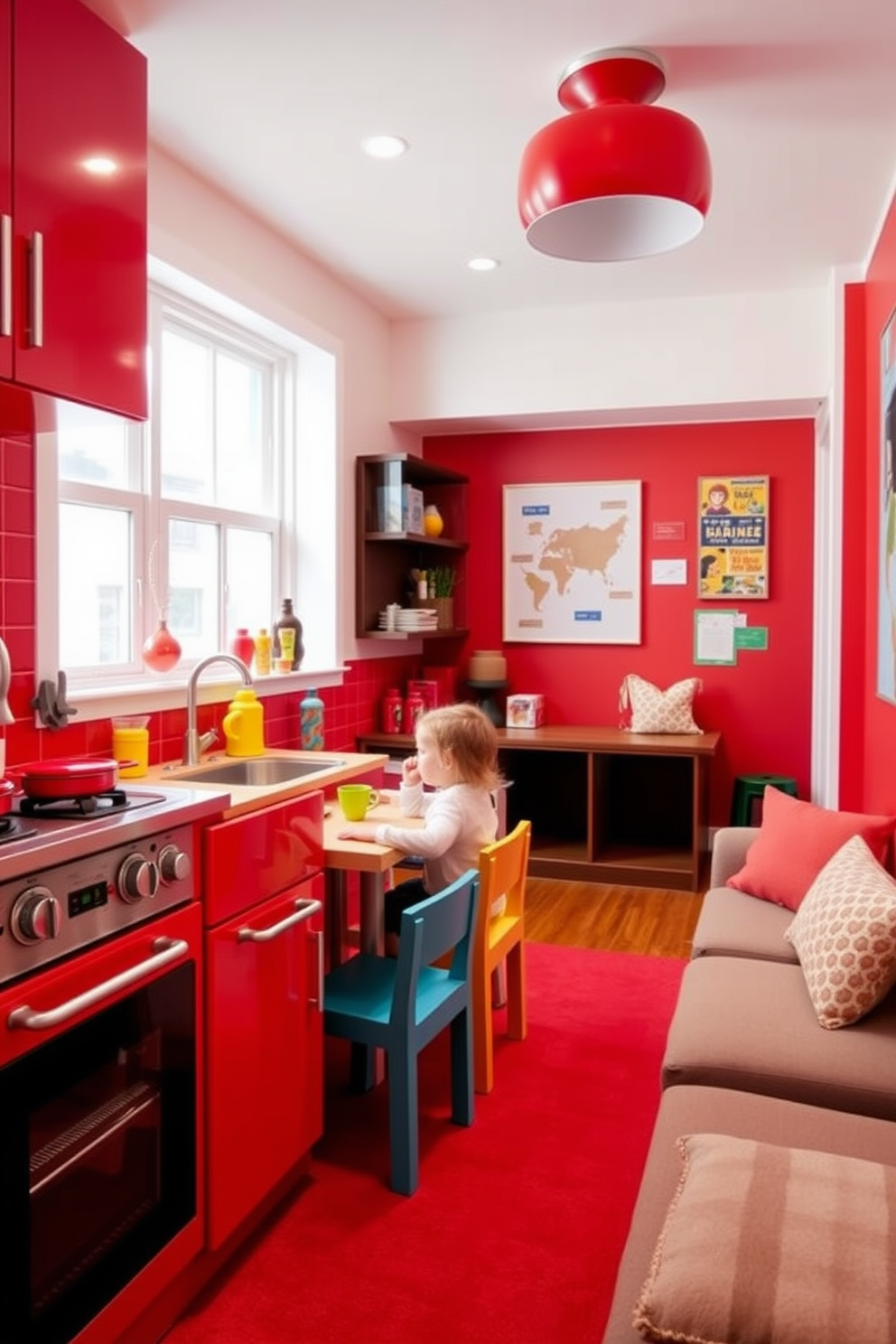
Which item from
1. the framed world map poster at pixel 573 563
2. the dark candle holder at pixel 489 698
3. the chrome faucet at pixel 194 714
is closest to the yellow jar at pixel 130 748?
the chrome faucet at pixel 194 714

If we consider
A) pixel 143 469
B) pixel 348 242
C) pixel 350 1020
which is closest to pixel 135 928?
pixel 350 1020

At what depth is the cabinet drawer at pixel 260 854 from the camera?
5.98ft

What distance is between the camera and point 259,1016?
195cm

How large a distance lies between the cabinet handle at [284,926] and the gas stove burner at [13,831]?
500mm

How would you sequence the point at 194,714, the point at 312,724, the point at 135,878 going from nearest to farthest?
the point at 135,878
the point at 194,714
the point at 312,724

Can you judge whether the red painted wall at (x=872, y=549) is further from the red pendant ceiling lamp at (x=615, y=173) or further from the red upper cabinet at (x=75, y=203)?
the red upper cabinet at (x=75, y=203)

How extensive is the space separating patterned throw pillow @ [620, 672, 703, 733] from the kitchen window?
1637 mm

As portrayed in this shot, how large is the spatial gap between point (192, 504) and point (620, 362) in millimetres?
2198

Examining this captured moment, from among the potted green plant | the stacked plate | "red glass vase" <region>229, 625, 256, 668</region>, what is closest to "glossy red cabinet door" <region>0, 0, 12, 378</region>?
"red glass vase" <region>229, 625, 256, 668</region>

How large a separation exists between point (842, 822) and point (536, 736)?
215cm

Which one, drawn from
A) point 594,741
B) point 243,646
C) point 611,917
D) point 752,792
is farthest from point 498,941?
point 752,792

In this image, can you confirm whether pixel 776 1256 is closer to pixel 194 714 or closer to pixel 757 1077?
pixel 757 1077

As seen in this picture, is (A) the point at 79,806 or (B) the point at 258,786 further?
(B) the point at 258,786

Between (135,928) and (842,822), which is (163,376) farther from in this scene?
(842,822)
